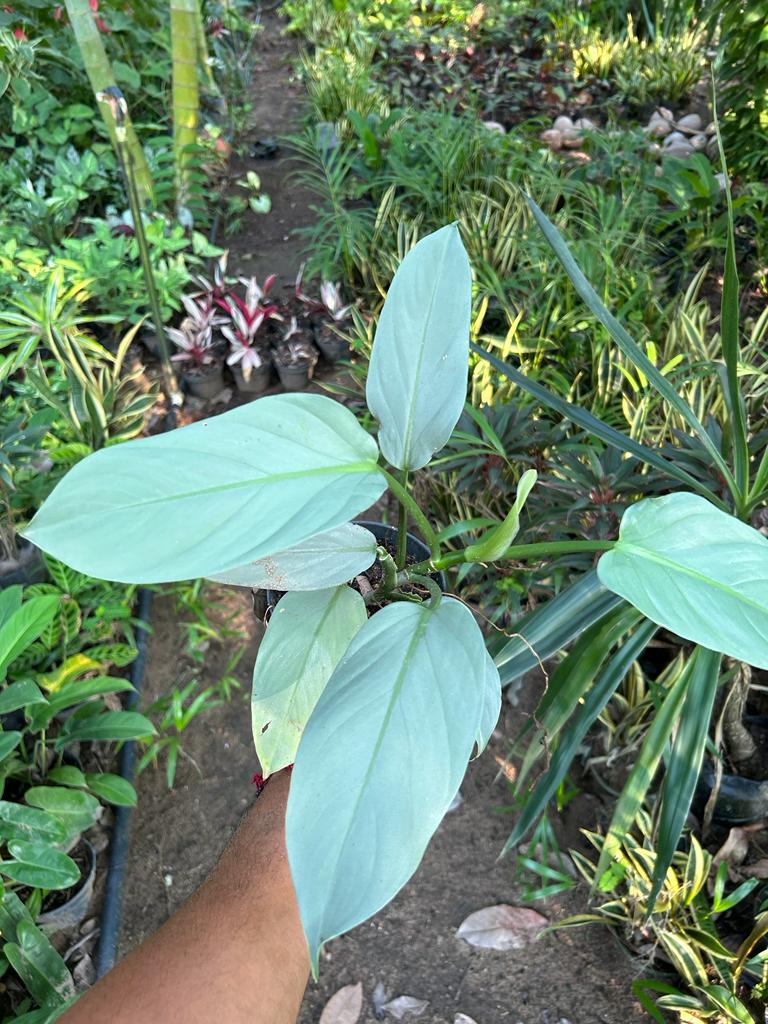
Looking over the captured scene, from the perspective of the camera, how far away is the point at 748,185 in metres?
2.36

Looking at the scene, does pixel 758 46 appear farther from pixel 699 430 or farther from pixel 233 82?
pixel 233 82

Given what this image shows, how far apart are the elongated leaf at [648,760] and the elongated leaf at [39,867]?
2.73 ft

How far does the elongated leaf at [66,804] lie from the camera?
126 centimetres

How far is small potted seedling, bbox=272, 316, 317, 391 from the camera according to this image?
242 centimetres

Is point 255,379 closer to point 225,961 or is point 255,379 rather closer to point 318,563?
point 318,563

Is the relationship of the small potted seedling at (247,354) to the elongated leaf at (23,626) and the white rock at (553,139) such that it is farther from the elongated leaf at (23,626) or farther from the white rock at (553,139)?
the white rock at (553,139)

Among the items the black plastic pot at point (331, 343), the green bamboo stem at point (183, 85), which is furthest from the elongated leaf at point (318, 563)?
the green bamboo stem at point (183, 85)

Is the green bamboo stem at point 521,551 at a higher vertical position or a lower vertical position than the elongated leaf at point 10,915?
higher

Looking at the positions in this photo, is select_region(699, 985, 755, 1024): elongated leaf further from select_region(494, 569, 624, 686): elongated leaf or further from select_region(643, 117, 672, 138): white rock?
select_region(643, 117, 672, 138): white rock

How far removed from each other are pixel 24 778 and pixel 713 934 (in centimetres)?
125

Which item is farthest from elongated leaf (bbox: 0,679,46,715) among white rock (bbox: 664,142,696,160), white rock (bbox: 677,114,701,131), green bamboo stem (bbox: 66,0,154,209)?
white rock (bbox: 677,114,701,131)

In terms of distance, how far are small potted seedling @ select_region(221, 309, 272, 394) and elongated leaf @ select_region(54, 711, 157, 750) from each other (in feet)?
4.25

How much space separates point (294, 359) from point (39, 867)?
1.72 metres

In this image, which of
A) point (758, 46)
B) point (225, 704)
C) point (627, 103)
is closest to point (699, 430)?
point (225, 704)
